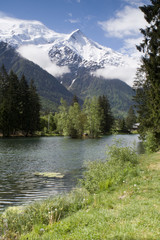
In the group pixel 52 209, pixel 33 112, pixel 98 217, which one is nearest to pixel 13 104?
pixel 33 112

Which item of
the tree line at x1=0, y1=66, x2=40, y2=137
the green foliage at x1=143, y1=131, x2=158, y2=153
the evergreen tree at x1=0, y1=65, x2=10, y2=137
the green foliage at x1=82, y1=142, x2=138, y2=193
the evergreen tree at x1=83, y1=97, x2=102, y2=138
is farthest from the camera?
the evergreen tree at x1=83, y1=97, x2=102, y2=138

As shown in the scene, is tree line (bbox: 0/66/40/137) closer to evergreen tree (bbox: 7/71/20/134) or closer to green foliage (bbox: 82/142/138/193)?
evergreen tree (bbox: 7/71/20/134)

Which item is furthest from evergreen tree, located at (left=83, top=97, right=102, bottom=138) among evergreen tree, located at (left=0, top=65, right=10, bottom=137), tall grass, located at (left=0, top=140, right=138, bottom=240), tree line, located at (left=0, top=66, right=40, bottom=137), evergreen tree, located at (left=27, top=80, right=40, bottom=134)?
tall grass, located at (left=0, top=140, right=138, bottom=240)

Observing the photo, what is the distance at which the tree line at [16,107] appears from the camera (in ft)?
247

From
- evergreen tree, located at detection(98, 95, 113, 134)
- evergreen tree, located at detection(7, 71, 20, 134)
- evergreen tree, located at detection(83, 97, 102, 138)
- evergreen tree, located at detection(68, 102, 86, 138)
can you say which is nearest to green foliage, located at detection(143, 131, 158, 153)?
evergreen tree, located at detection(83, 97, 102, 138)

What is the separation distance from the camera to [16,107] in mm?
80312

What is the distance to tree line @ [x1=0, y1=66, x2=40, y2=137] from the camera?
7525 cm

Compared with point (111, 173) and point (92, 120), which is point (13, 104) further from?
point (111, 173)

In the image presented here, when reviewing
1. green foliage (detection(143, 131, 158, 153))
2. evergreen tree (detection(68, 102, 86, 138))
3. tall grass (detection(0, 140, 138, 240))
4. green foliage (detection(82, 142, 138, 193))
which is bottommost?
tall grass (detection(0, 140, 138, 240))

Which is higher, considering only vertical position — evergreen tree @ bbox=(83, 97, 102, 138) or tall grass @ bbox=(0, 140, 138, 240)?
evergreen tree @ bbox=(83, 97, 102, 138)

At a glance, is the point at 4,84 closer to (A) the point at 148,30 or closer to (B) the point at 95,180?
(A) the point at 148,30

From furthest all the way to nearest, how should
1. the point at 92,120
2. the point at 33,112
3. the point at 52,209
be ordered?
the point at 33,112 < the point at 92,120 < the point at 52,209

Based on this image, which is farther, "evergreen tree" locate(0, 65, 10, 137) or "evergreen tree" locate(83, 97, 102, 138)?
"evergreen tree" locate(83, 97, 102, 138)

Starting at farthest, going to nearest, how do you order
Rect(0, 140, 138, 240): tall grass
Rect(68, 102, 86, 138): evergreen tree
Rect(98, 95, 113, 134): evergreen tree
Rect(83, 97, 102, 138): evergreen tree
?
Rect(98, 95, 113, 134): evergreen tree → Rect(68, 102, 86, 138): evergreen tree → Rect(83, 97, 102, 138): evergreen tree → Rect(0, 140, 138, 240): tall grass
